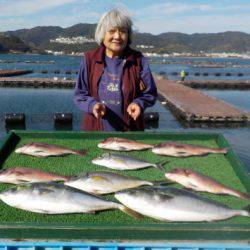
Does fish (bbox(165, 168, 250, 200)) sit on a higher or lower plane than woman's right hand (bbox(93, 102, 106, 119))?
lower

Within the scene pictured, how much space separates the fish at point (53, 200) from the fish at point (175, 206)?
0.07 meters

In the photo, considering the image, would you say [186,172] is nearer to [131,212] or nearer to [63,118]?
[131,212]

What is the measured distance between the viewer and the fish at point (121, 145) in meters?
3.34

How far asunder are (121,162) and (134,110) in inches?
29.9

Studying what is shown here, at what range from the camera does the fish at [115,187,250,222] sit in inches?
87.1

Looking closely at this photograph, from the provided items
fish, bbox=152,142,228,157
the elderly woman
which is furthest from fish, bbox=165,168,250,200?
the elderly woman

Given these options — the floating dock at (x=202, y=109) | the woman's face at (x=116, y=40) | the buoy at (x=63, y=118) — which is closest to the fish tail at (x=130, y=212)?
the woman's face at (x=116, y=40)

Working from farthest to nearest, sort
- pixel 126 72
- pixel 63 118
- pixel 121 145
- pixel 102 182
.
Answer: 1. pixel 63 118
2. pixel 126 72
3. pixel 121 145
4. pixel 102 182

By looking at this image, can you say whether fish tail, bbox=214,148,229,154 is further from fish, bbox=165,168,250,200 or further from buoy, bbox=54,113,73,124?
buoy, bbox=54,113,73,124

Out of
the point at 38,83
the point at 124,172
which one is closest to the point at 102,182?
the point at 124,172

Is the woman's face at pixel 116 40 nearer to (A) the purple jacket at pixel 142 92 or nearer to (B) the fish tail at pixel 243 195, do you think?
(A) the purple jacket at pixel 142 92

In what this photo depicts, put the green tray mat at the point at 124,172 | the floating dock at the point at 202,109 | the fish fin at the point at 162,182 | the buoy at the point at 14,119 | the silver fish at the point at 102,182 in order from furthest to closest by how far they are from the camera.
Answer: the floating dock at the point at 202,109 → the buoy at the point at 14,119 → the fish fin at the point at 162,182 → the silver fish at the point at 102,182 → the green tray mat at the point at 124,172

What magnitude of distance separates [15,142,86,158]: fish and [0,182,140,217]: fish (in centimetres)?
84

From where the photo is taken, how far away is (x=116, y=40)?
368 cm
